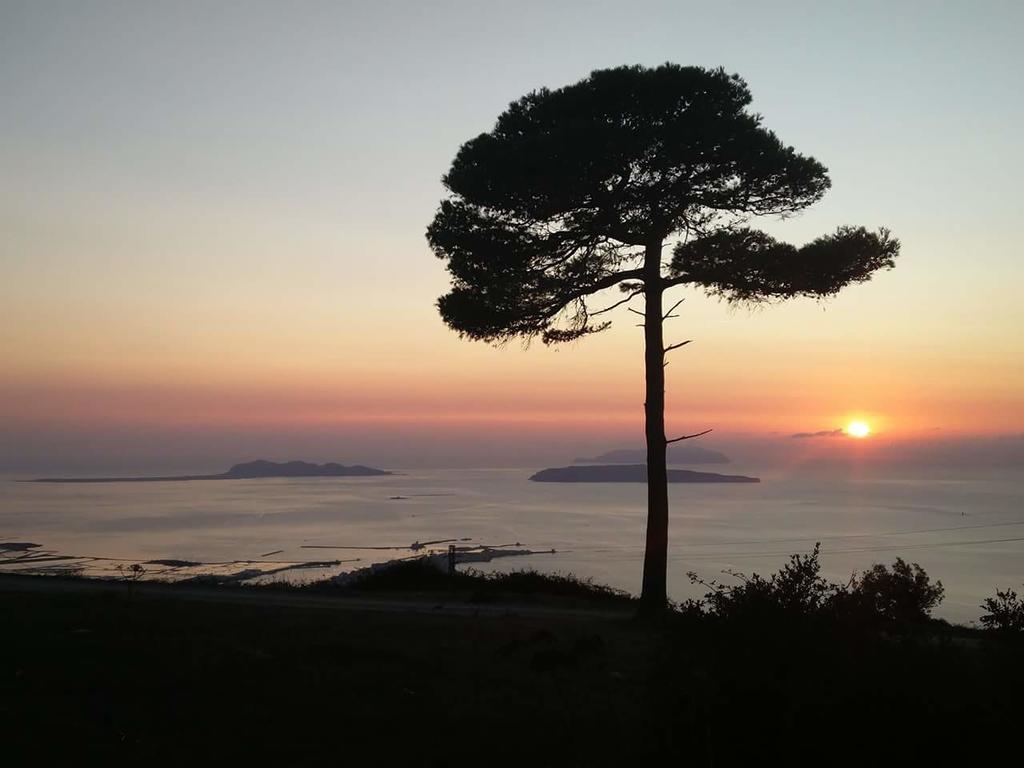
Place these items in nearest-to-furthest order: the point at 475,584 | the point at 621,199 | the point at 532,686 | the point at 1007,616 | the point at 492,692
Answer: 1. the point at 1007,616
2. the point at 492,692
3. the point at 532,686
4. the point at 621,199
5. the point at 475,584

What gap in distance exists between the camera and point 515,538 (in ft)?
242

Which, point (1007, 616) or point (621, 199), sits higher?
point (621, 199)

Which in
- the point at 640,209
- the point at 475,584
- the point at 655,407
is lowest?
the point at 475,584

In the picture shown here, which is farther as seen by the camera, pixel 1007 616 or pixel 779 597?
pixel 1007 616

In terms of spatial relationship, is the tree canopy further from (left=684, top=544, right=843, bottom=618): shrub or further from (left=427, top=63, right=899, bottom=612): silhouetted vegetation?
(left=684, top=544, right=843, bottom=618): shrub

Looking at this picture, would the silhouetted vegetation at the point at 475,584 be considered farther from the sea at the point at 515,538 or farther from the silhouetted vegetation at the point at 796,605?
the silhouetted vegetation at the point at 796,605

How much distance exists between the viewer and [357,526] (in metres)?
83.3

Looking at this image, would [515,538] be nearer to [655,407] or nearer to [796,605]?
[655,407]

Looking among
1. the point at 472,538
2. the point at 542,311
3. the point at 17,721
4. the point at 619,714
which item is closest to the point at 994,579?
the point at 472,538

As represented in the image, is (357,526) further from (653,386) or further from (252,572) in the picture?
(653,386)

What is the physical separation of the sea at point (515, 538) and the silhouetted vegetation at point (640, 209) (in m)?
16.3

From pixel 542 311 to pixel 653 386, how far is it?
2694 mm

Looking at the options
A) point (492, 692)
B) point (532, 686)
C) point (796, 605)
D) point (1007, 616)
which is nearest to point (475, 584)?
point (532, 686)

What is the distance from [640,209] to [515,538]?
59.5 m
